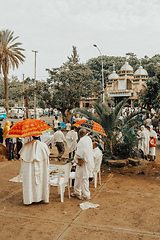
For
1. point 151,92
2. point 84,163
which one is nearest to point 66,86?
point 151,92

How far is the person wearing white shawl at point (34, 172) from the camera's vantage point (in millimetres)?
5469

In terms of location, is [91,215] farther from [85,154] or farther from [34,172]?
[34,172]

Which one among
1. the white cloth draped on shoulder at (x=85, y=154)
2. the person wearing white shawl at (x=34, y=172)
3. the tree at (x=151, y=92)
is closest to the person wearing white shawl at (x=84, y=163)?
the white cloth draped on shoulder at (x=85, y=154)

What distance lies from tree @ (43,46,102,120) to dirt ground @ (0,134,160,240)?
1655 cm

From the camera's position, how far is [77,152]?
588 centimetres

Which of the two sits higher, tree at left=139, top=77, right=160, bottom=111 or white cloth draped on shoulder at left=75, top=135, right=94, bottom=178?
tree at left=139, top=77, right=160, bottom=111

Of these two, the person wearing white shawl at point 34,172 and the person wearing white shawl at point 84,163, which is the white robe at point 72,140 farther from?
the person wearing white shawl at point 34,172

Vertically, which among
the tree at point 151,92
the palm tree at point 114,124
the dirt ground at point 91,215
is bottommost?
the dirt ground at point 91,215

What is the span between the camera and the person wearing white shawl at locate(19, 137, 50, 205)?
5469 millimetres

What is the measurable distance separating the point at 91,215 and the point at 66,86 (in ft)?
63.2

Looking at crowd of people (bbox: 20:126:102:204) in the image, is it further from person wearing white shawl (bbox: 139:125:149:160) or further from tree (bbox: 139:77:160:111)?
tree (bbox: 139:77:160:111)

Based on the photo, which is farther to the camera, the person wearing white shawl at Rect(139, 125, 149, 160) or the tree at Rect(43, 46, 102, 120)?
the tree at Rect(43, 46, 102, 120)

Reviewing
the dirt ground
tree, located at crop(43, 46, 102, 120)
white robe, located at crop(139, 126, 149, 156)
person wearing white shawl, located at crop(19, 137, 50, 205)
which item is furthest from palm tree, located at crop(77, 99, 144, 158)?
tree, located at crop(43, 46, 102, 120)

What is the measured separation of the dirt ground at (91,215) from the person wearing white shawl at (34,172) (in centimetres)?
23
